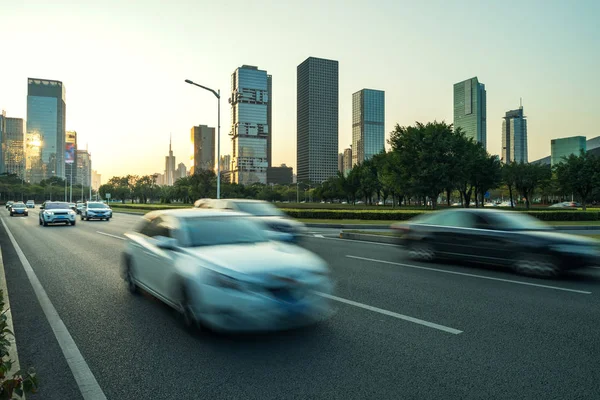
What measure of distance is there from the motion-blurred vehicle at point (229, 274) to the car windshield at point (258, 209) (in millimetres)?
7259

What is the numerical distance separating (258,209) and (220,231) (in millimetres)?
8072

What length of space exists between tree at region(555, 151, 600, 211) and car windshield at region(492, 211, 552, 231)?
4365cm

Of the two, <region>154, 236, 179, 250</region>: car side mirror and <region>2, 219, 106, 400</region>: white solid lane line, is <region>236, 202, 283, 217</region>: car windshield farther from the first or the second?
<region>154, 236, 179, 250</region>: car side mirror

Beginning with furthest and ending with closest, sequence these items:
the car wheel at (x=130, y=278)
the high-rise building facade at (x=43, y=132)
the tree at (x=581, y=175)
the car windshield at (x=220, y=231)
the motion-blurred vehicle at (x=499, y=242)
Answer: the high-rise building facade at (x=43, y=132), the tree at (x=581, y=175), the motion-blurred vehicle at (x=499, y=242), the car wheel at (x=130, y=278), the car windshield at (x=220, y=231)

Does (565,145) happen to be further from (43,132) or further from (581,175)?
(43,132)

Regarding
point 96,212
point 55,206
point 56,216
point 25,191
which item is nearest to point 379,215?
point 96,212

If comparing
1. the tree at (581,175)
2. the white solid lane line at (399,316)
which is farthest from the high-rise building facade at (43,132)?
the white solid lane line at (399,316)

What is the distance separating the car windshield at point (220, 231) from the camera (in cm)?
566

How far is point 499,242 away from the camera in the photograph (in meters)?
9.22

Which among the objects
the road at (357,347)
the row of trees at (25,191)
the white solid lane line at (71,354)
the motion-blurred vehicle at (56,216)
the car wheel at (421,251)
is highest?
the row of trees at (25,191)

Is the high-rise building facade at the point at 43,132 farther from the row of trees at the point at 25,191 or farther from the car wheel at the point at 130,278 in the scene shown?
the car wheel at the point at 130,278

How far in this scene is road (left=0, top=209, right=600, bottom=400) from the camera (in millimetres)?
3588

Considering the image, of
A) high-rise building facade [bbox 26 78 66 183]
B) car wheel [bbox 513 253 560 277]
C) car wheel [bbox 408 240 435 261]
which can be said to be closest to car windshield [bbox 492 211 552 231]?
car wheel [bbox 513 253 560 277]

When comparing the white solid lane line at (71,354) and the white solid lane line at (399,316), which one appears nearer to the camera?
the white solid lane line at (71,354)
